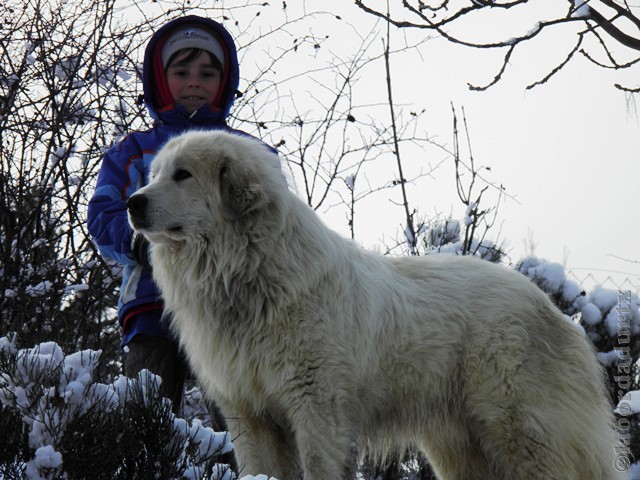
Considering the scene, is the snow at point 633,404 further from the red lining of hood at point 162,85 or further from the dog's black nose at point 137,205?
the red lining of hood at point 162,85

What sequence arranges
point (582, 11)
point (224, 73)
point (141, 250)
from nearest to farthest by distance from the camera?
point (582, 11), point (141, 250), point (224, 73)

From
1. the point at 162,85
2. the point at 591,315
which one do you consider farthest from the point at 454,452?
the point at 162,85

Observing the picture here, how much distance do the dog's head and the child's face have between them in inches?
21.7

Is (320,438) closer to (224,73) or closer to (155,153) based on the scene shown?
(155,153)

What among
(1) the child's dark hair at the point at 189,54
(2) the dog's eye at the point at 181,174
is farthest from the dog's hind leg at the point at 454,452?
(1) the child's dark hair at the point at 189,54

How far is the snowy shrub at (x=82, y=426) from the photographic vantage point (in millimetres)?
2686

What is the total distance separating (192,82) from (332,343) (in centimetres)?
175

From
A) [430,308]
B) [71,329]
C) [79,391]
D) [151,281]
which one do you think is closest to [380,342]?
[430,308]

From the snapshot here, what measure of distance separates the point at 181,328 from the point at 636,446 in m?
3.73

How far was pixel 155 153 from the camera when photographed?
4.37 m

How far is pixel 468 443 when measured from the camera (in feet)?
14.3

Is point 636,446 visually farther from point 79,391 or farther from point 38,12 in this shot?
point 38,12

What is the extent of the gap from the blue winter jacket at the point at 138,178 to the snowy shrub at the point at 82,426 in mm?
1221

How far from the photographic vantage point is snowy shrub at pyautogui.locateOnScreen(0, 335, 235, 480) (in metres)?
2.69
